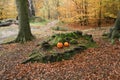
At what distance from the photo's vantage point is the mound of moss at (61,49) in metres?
6.84

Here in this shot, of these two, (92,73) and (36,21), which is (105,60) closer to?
(92,73)

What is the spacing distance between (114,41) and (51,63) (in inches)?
130

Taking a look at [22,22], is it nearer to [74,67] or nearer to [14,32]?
[14,32]

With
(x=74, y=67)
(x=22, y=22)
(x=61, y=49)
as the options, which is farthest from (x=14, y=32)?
(x=74, y=67)

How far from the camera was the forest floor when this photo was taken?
5606 millimetres

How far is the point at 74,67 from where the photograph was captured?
6.21 meters

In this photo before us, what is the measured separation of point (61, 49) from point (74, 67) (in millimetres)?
1279

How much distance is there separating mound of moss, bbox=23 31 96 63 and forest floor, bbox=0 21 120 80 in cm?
23

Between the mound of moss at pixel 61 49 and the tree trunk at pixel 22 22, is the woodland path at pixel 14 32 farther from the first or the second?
the mound of moss at pixel 61 49

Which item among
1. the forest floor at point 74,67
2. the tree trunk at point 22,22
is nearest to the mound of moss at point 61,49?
the forest floor at point 74,67

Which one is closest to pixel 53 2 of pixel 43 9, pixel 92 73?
pixel 43 9

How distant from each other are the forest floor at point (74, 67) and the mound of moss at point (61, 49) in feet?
0.76

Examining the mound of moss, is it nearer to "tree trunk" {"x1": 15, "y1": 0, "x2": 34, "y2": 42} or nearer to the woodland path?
"tree trunk" {"x1": 15, "y1": 0, "x2": 34, "y2": 42}

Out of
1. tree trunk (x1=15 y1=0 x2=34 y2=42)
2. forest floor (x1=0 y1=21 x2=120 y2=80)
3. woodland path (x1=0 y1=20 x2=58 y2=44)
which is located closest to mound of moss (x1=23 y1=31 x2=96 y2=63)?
forest floor (x1=0 y1=21 x2=120 y2=80)
